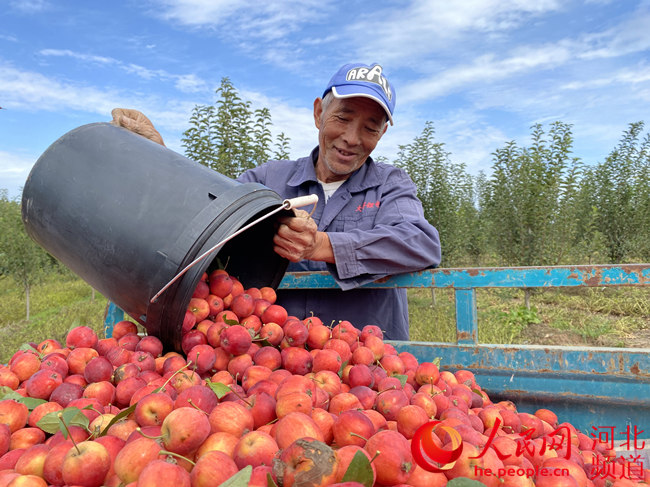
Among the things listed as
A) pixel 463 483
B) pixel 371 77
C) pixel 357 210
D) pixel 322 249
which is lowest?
pixel 463 483

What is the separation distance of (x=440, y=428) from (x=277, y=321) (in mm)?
903

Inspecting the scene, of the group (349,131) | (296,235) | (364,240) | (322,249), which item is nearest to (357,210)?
(349,131)

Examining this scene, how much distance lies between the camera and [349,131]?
113 inches

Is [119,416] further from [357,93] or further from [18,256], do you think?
[18,256]

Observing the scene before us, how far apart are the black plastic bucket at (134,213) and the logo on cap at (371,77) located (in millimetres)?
1352

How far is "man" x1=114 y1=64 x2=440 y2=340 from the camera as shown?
2.31 m

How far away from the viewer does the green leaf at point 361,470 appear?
2.95 feet

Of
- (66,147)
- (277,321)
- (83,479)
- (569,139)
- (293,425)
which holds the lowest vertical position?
(83,479)

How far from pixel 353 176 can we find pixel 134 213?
Answer: 179cm

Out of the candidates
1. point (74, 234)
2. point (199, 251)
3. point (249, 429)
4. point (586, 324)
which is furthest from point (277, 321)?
point (586, 324)

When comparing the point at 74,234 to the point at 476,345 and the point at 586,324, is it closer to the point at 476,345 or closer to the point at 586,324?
the point at 476,345

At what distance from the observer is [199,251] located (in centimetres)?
148

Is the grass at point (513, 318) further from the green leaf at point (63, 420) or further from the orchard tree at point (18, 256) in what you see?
the green leaf at point (63, 420)

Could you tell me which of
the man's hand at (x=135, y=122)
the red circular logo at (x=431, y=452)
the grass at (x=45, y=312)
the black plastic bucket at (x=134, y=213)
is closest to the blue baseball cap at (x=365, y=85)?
the man's hand at (x=135, y=122)
